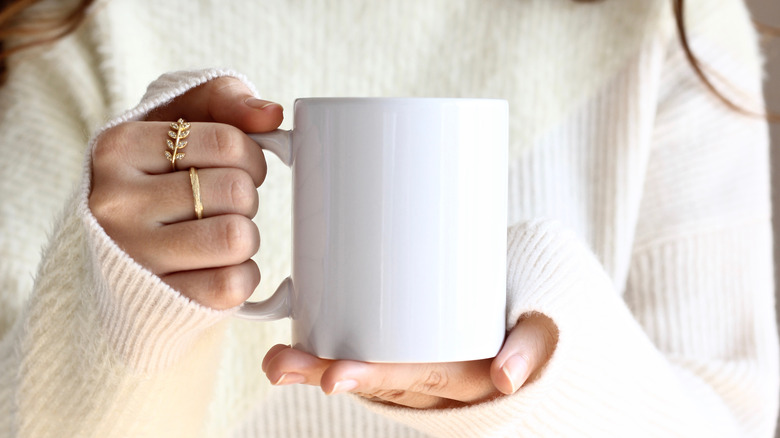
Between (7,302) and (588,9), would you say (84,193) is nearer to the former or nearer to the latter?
(7,302)

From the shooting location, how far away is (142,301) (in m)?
0.49

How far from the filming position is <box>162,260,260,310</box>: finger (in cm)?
45

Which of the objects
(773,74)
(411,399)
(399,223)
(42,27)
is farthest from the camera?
(773,74)

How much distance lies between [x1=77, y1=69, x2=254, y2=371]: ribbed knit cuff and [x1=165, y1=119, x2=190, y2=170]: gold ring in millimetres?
47

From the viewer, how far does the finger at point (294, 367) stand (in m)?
0.47

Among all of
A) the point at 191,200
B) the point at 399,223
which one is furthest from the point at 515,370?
the point at 191,200

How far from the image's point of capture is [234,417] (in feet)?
2.93

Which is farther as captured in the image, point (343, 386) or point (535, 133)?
point (535, 133)

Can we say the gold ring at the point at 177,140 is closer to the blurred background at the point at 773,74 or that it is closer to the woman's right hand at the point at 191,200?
the woman's right hand at the point at 191,200

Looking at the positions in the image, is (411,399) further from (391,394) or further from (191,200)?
(191,200)

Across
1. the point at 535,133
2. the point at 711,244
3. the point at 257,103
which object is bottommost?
the point at 711,244

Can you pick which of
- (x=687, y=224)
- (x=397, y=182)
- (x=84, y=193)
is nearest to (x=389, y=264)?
(x=397, y=182)

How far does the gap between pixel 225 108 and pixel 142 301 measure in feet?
0.46

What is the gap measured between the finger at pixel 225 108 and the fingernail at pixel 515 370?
0.71 feet
